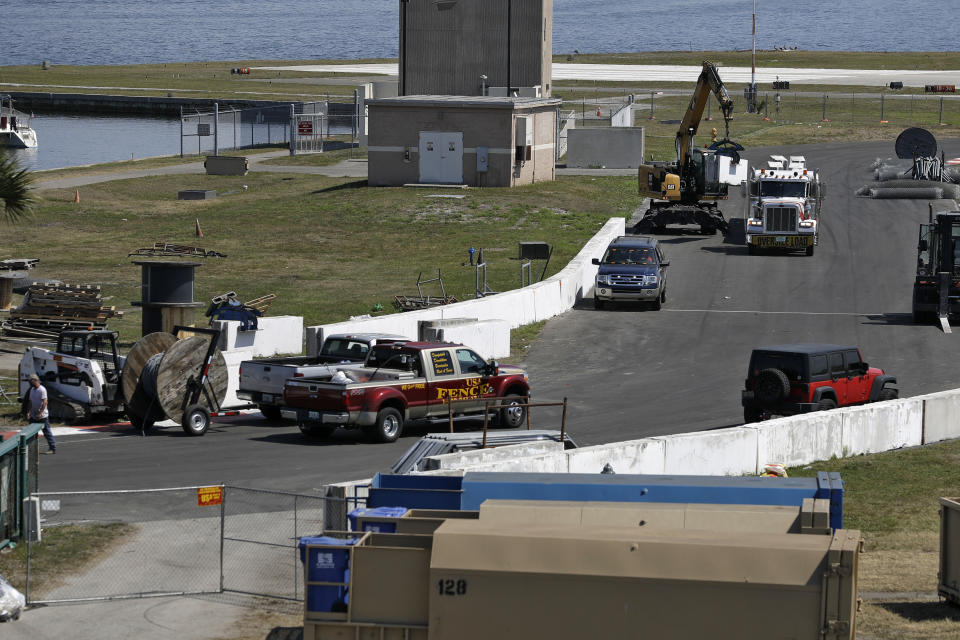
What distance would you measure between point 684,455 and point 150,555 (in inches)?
351

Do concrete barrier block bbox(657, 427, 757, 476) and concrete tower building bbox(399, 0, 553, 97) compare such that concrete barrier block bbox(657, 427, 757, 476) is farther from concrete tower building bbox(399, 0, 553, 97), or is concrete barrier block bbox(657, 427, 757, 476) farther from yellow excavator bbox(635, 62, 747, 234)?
concrete tower building bbox(399, 0, 553, 97)

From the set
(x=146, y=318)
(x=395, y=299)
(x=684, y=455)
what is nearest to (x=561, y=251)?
(x=395, y=299)

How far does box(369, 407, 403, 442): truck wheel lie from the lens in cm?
2505

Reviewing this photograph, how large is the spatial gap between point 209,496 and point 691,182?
41.4 metres

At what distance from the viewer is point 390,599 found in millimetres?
12234

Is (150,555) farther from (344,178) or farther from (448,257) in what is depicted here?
(344,178)

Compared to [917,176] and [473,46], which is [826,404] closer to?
[917,176]

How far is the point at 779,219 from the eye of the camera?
1988 inches

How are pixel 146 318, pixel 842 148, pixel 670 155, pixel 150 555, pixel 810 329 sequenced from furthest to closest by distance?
pixel 842 148, pixel 670 155, pixel 810 329, pixel 146 318, pixel 150 555

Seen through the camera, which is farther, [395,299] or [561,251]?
[561,251]

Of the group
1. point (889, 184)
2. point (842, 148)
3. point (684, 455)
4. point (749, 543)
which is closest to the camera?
point (749, 543)

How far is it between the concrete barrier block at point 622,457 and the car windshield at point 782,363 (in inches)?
201

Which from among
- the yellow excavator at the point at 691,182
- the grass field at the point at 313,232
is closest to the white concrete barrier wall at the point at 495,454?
the grass field at the point at 313,232

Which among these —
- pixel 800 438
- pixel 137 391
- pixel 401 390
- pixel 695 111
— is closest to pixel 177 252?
pixel 695 111
